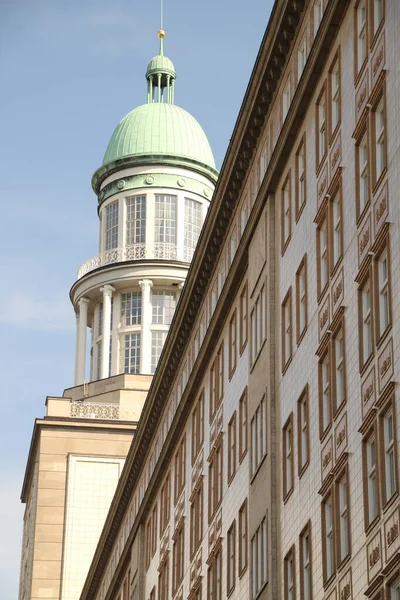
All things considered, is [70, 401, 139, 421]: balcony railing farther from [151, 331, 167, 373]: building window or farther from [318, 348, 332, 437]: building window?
[318, 348, 332, 437]: building window

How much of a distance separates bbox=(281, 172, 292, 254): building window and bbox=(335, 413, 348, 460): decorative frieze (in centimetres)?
1014

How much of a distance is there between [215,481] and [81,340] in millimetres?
48404

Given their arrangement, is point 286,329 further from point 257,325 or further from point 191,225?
point 191,225

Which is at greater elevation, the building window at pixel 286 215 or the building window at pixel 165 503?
the building window at pixel 286 215

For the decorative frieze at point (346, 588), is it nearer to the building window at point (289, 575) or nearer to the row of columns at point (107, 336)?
the building window at point (289, 575)

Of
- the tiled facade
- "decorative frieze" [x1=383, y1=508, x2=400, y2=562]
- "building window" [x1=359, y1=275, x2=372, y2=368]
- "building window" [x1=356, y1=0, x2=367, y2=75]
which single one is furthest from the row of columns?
"decorative frieze" [x1=383, y1=508, x2=400, y2=562]

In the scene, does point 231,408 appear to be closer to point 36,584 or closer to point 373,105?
point 373,105

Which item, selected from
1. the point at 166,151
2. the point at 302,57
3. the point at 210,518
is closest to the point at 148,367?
the point at 166,151

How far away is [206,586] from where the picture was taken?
56250 millimetres

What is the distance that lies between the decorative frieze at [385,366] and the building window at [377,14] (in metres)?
8.76

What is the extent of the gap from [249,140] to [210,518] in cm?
1361

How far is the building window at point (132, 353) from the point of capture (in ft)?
335

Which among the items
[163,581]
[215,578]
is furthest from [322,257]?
[163,581]

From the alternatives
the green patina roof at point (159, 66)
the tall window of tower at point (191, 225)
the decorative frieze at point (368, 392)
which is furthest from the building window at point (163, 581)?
the green patina roof at point (159, 66)
